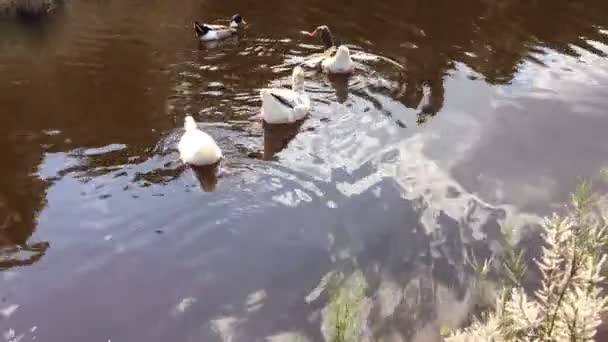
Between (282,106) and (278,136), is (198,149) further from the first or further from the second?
(282,106)

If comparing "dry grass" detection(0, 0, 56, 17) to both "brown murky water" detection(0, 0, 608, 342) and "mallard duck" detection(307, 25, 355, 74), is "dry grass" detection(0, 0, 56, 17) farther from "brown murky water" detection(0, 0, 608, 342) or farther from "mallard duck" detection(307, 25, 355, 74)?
"mallard duck" detection(307, 25, 355, 74)

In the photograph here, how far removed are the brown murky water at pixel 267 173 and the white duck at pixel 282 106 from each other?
0.71 ft

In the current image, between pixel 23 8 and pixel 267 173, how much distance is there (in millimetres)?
11341

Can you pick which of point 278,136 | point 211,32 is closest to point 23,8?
point 211,32

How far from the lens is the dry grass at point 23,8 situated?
1588 centimetres

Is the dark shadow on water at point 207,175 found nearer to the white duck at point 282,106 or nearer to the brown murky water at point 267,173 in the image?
the brown murky water at point 267,173

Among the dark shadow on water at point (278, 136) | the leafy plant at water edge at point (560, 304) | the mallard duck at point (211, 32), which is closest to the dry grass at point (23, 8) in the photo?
the mallard duck at point (211, 32)

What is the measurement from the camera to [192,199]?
7688mm

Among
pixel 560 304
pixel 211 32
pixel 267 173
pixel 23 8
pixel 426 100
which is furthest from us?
pixel 23 8

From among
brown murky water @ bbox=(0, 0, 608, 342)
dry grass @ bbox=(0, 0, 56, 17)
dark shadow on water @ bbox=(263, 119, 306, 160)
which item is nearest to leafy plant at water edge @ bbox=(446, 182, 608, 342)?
brown murky water @ bbox=(0, 0, 608, 342)

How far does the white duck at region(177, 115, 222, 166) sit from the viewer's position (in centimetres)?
805

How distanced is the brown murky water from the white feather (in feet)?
1.13

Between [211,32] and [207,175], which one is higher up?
[211,32]

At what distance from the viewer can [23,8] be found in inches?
629
